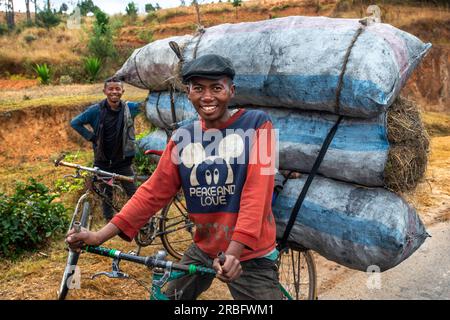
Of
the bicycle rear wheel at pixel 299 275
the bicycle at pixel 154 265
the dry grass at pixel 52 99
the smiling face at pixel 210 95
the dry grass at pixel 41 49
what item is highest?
the dry grass at pixel 41 49

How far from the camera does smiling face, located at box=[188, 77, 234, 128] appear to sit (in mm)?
2117

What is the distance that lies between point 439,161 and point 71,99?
29.8ft

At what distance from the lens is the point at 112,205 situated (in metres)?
4.65

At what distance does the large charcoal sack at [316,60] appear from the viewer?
256 centimetres

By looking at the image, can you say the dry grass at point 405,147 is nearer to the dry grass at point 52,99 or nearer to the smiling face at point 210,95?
the smiling face at point 210,95

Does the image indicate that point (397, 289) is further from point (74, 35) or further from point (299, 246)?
point (74, 35)

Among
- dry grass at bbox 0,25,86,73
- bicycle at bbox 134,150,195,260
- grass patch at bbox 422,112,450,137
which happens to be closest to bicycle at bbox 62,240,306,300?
A: bicycle at bbox 134,150,195,260

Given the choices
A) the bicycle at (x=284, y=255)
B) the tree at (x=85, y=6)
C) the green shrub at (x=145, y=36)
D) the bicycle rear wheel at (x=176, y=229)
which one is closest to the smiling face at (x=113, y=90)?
the bicycle at (x=284, y=255)

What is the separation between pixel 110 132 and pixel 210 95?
313 centimetres

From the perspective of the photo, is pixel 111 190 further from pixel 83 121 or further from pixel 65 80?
pixel 65 80

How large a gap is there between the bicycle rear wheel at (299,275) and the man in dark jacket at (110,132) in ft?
6.50

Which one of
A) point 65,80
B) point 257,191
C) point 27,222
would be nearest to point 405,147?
point 257,191

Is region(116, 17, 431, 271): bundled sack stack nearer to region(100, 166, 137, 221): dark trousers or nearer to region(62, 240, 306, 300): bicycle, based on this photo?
region(62, 240, 306, 300): bicycle
